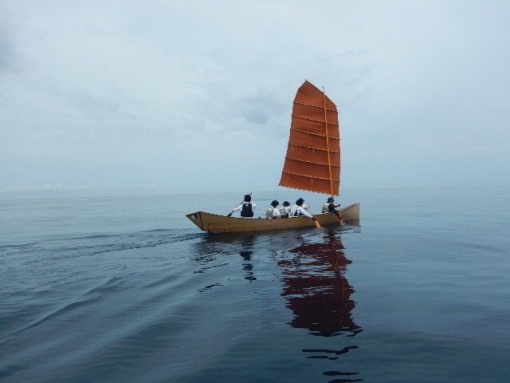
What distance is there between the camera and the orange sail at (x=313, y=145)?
22.6m

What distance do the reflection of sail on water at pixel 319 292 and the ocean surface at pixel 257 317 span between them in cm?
4

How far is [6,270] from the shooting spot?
11852 mm

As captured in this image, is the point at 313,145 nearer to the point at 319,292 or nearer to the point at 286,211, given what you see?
the point at 286,211

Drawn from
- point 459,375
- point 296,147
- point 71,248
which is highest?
point 296,147

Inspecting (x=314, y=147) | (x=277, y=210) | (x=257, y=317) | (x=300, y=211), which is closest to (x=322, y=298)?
(x=257, y=317)

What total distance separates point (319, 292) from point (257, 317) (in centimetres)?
213

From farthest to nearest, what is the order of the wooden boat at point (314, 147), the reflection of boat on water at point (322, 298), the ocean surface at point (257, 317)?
the wooden boat at point (314, 147)
the reflection of boat on water at point (322, 298)
the ocean surface at point (257, 317)

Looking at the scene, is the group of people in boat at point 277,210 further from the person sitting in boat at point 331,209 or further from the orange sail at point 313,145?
the orange sail at point 313,145

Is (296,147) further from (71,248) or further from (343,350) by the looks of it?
(343,350)

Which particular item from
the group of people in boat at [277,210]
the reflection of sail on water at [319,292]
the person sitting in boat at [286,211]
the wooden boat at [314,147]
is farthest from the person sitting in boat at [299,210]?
the reflection of sail on water at [319,292]

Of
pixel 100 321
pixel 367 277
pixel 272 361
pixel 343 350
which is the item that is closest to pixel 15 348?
pixel 100 321

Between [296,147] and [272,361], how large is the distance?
18.5 metres

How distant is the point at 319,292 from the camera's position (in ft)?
28.6

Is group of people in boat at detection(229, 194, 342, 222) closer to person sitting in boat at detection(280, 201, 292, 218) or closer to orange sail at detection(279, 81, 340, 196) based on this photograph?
person sitting in boat at detection(280, 201, 292, 218)
